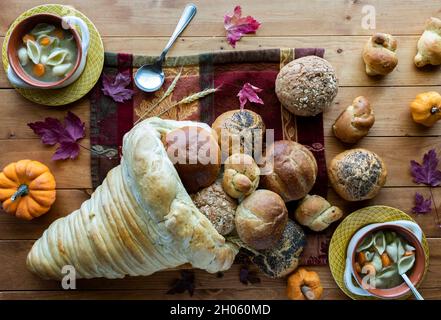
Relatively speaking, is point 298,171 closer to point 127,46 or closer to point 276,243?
point 276,243

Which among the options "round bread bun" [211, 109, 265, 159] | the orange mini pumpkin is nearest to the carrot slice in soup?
the orange mini pumpkin

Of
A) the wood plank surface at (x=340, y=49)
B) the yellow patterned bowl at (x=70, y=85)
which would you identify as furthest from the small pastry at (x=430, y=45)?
the yellow patterned bowl at (x=70, y=85)

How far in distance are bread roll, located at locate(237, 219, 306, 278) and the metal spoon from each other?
0.96m

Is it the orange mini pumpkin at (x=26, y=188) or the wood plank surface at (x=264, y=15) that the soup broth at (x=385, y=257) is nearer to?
the wood plank surface at (x=264, y=15)

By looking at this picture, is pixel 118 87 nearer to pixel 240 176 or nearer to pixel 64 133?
pixel 64 133

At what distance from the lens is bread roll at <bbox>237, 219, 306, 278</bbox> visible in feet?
7.33

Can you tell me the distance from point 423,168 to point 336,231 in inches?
22.2

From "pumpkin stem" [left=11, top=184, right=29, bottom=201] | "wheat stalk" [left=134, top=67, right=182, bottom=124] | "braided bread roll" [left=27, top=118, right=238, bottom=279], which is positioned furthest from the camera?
"wheat stalk" [left=134, top=67, right=182, bottom=124]

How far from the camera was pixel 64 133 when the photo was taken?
2.34 m

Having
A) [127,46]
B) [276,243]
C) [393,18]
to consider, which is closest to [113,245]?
[276,243]

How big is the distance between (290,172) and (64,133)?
115 centimetres

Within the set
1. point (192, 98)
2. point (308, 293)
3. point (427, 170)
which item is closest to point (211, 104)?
point (192, 98)

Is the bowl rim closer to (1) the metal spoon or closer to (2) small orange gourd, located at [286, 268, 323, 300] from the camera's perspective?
(2) small orange gourd, located at [286, 268, 323, 300]

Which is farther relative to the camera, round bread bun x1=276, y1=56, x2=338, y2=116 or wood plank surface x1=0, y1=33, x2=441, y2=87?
wood plank surface x1=0, y1=33, x2=441, y2=87
